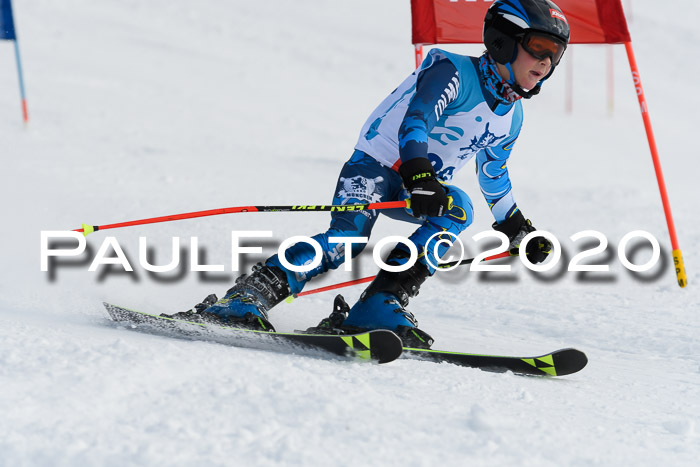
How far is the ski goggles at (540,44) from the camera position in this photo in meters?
3.26

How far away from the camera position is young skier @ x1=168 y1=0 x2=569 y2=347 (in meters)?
3.24

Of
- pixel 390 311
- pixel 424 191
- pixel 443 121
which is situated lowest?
pixel 390 311

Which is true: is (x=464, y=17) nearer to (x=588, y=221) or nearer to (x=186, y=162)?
(x=588, y=221)

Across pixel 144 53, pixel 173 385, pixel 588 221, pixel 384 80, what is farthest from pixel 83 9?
pixel 173 385

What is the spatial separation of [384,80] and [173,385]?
1432cm

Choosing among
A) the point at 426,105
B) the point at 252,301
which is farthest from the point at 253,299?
the point at 426,105

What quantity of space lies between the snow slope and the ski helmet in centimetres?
141

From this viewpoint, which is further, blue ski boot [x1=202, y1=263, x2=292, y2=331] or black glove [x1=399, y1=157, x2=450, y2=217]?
blue ski boot [x1=202, y1=263, x2=292, y2=331]

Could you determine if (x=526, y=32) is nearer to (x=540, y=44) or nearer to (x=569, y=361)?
(x=540, y=44)

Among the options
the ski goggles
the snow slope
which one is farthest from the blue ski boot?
the ski goggles

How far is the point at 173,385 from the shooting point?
2.27 meters

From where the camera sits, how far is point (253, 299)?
3.33 m

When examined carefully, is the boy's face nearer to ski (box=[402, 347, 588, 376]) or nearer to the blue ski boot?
ski (box=[402, 347, 588, 376])

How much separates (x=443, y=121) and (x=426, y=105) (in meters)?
0.25
